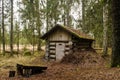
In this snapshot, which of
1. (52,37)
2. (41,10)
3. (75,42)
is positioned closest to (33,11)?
(41,10)

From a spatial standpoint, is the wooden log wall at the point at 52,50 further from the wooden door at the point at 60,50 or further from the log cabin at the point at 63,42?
the wooden door at the point at 60,50

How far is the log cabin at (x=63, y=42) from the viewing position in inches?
822

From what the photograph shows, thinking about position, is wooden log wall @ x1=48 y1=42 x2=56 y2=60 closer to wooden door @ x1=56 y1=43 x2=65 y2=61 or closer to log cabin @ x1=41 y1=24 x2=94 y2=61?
log cabin @ x1=41 y1=24 x2=94 y2=61

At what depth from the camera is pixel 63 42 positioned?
21.6 meters

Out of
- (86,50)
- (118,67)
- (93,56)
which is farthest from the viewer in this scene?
(86,50)

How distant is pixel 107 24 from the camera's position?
2344cm

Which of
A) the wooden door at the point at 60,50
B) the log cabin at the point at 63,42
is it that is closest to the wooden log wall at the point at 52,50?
the log cabin at the point at 63,42

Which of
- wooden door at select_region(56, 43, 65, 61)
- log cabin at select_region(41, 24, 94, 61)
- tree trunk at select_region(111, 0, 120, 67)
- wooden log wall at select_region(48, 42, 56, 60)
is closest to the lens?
tree trunk at select_region(111, 0, 120, 67)

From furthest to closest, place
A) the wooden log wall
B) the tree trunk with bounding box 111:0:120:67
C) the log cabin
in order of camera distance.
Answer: the wooden log wall, the log cabin, the tree trunk with bounding box 111:0:120:67

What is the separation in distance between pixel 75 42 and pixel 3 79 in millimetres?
9670

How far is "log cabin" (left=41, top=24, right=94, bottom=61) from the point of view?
2087 cm

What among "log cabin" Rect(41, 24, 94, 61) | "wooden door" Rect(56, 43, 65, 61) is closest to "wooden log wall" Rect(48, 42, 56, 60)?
"log cabin" Rect(41, 24, 94, 61)

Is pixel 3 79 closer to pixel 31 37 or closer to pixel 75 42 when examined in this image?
pixel 75 42

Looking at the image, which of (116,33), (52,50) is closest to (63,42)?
(52,50)
